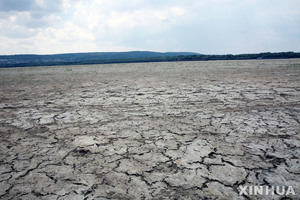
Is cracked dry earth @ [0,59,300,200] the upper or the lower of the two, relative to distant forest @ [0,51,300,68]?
lower

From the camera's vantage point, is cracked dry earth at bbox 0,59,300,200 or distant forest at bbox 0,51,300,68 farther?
distant forest at bbox 0,51,300,68

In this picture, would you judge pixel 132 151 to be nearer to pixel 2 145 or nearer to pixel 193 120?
pixel 193 120

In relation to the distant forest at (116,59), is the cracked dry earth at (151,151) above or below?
below

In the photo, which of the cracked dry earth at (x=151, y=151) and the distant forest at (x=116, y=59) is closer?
the cracked dry earth at (x=151, y=151)

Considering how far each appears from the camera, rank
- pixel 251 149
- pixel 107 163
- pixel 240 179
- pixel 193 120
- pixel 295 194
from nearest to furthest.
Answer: pixel 295 194
pixel 240 179
pixel 107 163
pixel 251 149
pixel 193 120

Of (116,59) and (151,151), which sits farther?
(116,59)

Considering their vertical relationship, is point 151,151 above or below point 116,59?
below

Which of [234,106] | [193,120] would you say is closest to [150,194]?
[193,120]

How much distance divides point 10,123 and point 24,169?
1.82m

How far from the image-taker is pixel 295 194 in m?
1.40

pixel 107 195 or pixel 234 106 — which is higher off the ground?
pixel 234 106

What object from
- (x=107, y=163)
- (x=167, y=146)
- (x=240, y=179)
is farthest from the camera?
Answer: (x=167, y=146)

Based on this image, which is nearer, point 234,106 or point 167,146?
point 167,146

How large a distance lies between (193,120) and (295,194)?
1719mm
